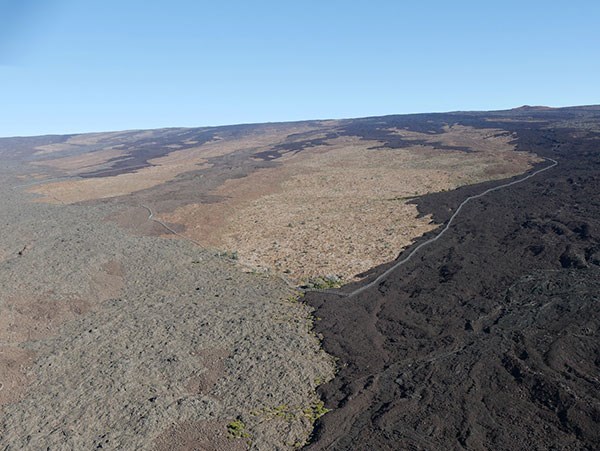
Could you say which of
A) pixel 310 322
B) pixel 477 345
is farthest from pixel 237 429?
pixel 477 345

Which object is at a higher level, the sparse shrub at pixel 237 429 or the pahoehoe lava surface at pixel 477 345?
the pahoehoe lava surface at pixel 477 345

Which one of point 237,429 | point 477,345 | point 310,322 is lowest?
point 310,322

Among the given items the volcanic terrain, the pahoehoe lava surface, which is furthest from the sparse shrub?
the pahoehoe lava surface

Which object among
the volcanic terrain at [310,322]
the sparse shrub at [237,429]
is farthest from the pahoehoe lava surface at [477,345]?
the sparse shrub at [237,429]

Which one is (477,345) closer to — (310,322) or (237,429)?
(310,322)

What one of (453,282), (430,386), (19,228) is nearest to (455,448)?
(430,386)

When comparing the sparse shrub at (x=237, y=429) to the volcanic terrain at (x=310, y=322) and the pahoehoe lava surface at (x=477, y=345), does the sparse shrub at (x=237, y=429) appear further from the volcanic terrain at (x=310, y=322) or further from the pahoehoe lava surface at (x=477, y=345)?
the pahoehoe lava surface at (x=477, y=345)

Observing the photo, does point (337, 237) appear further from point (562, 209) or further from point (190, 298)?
point (562, 209)

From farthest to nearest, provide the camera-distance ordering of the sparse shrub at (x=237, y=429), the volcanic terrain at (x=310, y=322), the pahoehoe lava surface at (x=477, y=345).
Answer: the volcanic terrain at (x=310, y=322) → the sparse shrub at (x=237, y=429) → the pahoehoe lava surface at (x=477, y=345)
